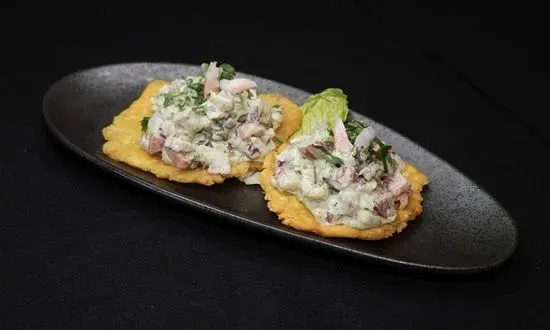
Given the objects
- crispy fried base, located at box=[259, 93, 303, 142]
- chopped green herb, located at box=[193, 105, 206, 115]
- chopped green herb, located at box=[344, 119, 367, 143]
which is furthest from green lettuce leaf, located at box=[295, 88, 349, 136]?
chopped green herb, located at box=[193, 105, 206, 115]

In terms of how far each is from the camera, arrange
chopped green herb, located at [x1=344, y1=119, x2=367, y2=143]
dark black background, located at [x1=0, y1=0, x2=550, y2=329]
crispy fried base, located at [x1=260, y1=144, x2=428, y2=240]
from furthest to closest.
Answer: chopped green herb, located at [x1=344, y1=119, x2=367, y2=143], crispy fried base, located at [x1=260, y1=144, x2=428, y2=240], dark black background, located at [x1=0, y1=0, x2=550, y2=329]

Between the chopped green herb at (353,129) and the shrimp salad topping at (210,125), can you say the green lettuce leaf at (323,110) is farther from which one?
the chopped green herb at (353,129)

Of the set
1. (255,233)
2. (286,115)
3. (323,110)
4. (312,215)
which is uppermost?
(323,110)

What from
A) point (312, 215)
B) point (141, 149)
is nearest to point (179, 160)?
point (141, 149)

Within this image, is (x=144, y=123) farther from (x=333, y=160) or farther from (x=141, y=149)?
(x=333, y=160)

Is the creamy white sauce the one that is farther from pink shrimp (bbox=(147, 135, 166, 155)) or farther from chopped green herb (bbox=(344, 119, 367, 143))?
pink shrimp (bbox=(147, 135, 166, 155))

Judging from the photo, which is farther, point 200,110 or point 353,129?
point 200,110

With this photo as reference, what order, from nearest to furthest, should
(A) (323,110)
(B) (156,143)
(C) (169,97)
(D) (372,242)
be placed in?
(D) (372,242) < (B) (156,143) < (C) (169,97) < (A) (323,110)
